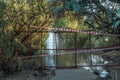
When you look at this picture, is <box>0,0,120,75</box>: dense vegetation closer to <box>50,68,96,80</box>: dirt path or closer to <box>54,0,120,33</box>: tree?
<box>54,0,120,33</box>: tree

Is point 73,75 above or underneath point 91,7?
underneath

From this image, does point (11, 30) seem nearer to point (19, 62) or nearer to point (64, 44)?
point (19, 62)

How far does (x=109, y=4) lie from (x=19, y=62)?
4.21 meters

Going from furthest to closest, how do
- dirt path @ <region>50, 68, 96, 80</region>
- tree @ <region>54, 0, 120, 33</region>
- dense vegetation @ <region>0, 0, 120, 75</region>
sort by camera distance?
dirt path @ <region>50, 68, 96, 80</region> → dense vegetation @ <region>0, 0, 120, 75</region> → tree @ <region>54, 0, 120, 33</region>

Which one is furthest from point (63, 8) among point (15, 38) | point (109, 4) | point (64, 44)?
point (64, 44)

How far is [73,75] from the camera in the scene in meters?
10.7

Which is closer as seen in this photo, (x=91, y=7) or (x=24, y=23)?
(x=91, y=7)

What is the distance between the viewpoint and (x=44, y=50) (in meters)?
12.3

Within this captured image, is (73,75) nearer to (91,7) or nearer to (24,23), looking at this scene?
(24,23)

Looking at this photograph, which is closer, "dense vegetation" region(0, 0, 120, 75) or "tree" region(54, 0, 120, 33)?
"tree" region(54, 0, 120, 33)

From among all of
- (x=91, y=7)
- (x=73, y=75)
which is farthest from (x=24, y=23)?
(x=91, y=7)

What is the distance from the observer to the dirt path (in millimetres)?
10204

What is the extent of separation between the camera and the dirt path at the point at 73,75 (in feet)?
33.5

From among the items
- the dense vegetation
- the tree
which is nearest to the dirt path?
the dense vegetation
